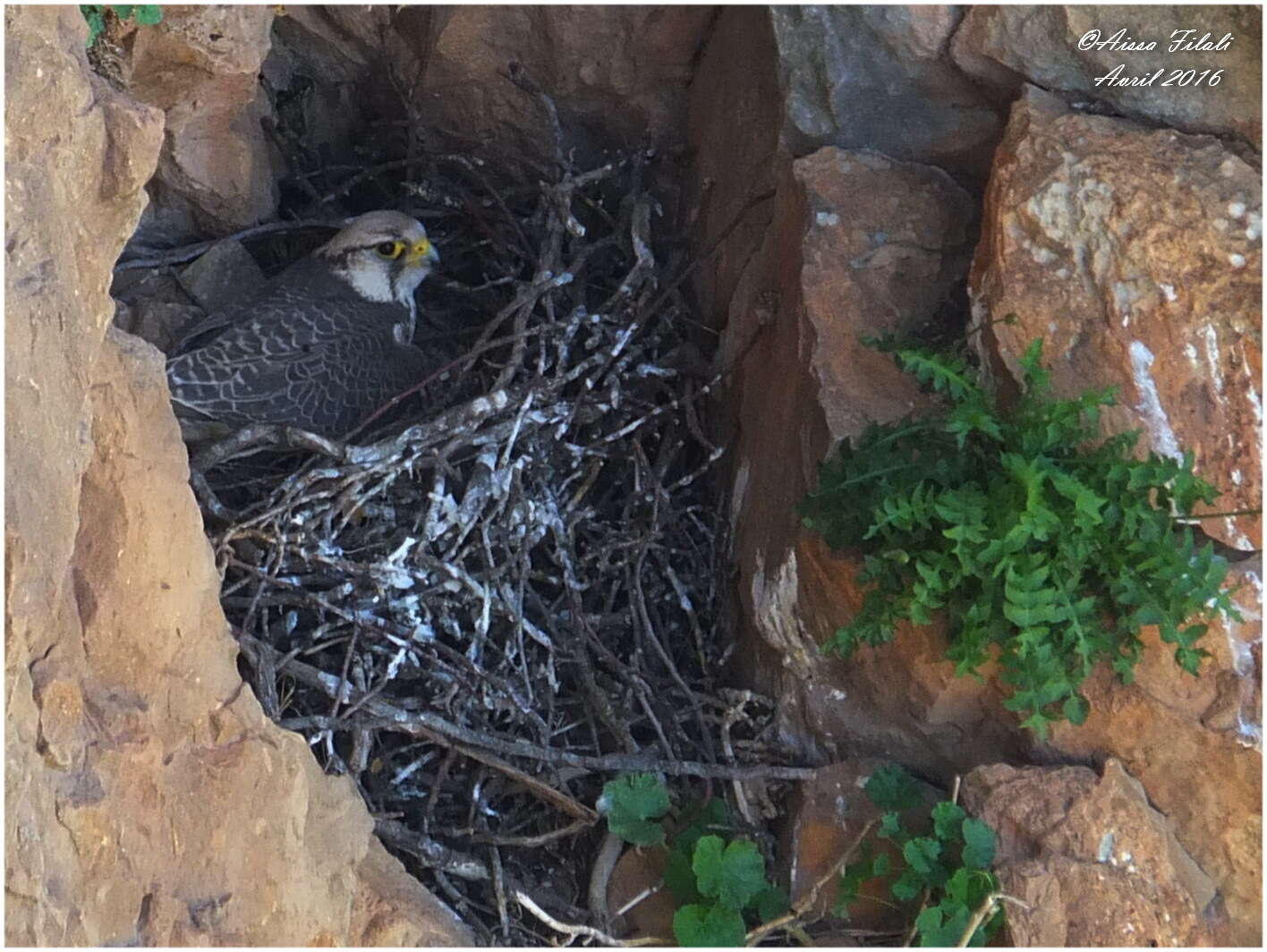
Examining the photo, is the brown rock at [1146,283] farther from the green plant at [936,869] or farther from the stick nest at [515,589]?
the stick nest at [515,589]

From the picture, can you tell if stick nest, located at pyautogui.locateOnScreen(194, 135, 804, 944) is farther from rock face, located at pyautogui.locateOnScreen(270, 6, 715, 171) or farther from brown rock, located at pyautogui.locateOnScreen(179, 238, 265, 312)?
brown rock, located at pyautogui.locateOnScreen(179, 238, 265, 312)

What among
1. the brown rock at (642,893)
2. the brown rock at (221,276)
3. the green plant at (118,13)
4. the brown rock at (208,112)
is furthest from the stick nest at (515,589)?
the green plant at (118,13)

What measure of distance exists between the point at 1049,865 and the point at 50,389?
1.82 metres

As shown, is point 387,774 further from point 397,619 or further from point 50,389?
point 50,389

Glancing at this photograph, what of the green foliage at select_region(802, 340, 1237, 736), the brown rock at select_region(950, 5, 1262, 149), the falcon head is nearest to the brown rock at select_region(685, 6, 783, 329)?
the brown rock at select_region(950, 5, 1262, 149)

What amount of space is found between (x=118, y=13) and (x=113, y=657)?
5.01 feet

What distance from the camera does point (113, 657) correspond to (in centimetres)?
219

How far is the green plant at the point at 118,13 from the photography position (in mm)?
2744

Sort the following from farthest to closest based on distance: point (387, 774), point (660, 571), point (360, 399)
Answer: point (360, 399) → point (660, 571) → point (387, 774)

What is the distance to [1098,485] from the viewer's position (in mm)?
2330

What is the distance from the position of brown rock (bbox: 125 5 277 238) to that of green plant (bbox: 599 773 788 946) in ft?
6.34

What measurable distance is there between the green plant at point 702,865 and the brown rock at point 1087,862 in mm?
432

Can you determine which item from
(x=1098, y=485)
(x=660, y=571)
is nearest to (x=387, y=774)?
(x=660, y=571)

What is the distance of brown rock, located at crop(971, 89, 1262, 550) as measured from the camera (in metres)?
2.50
